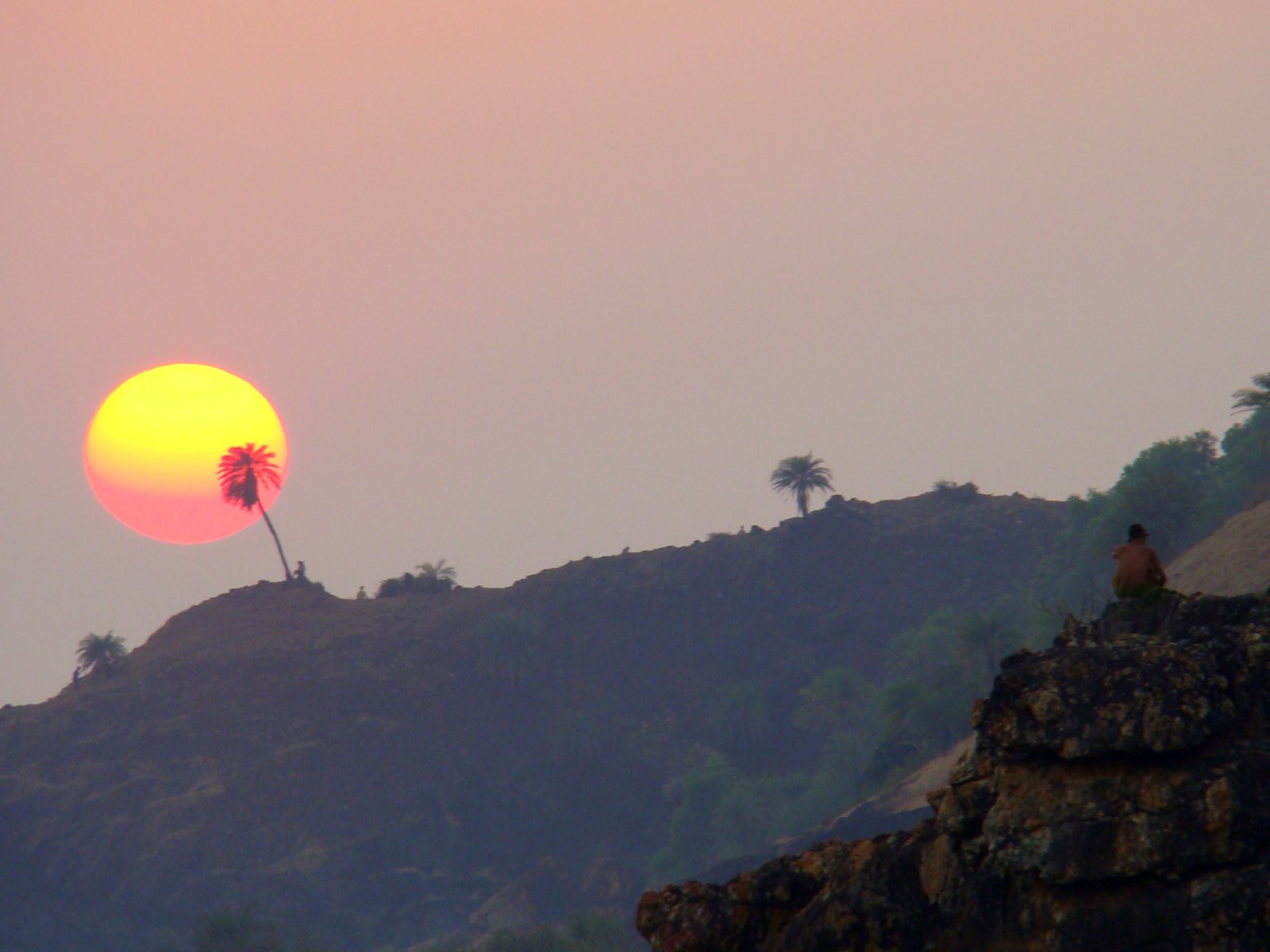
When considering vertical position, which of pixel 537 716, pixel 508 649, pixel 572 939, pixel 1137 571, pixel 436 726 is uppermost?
pixel 508 649

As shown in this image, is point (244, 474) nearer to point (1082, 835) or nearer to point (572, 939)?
point (572, 939)

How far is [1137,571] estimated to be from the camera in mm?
16703

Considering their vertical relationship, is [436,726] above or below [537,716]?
above

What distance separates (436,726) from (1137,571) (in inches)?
5392

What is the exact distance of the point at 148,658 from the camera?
6442 inches

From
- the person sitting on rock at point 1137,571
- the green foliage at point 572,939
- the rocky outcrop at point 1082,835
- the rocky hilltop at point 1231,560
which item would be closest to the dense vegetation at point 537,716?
the rocky hilltop at point 1231,560

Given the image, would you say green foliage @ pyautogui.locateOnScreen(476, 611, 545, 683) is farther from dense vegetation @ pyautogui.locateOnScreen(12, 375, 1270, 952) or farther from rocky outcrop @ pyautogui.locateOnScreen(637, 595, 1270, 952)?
rocky outcrop @ pyautogui.locateOnScreen(637, 595, 1270, 952)

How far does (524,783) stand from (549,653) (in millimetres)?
18514

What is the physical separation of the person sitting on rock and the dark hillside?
10446 centimetres

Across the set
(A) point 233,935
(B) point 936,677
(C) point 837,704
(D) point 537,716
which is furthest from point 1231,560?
(D) point 537,716

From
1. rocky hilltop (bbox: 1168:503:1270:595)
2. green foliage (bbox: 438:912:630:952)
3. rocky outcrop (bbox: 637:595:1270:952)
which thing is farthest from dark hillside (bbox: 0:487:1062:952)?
rocky outcrop (bbox: 637:595:1270:952)

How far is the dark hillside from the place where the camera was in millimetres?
130500

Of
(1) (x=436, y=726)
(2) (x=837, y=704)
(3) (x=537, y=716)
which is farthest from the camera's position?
(3) (x=537, y=716)

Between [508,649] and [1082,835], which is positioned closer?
[1082,835]
